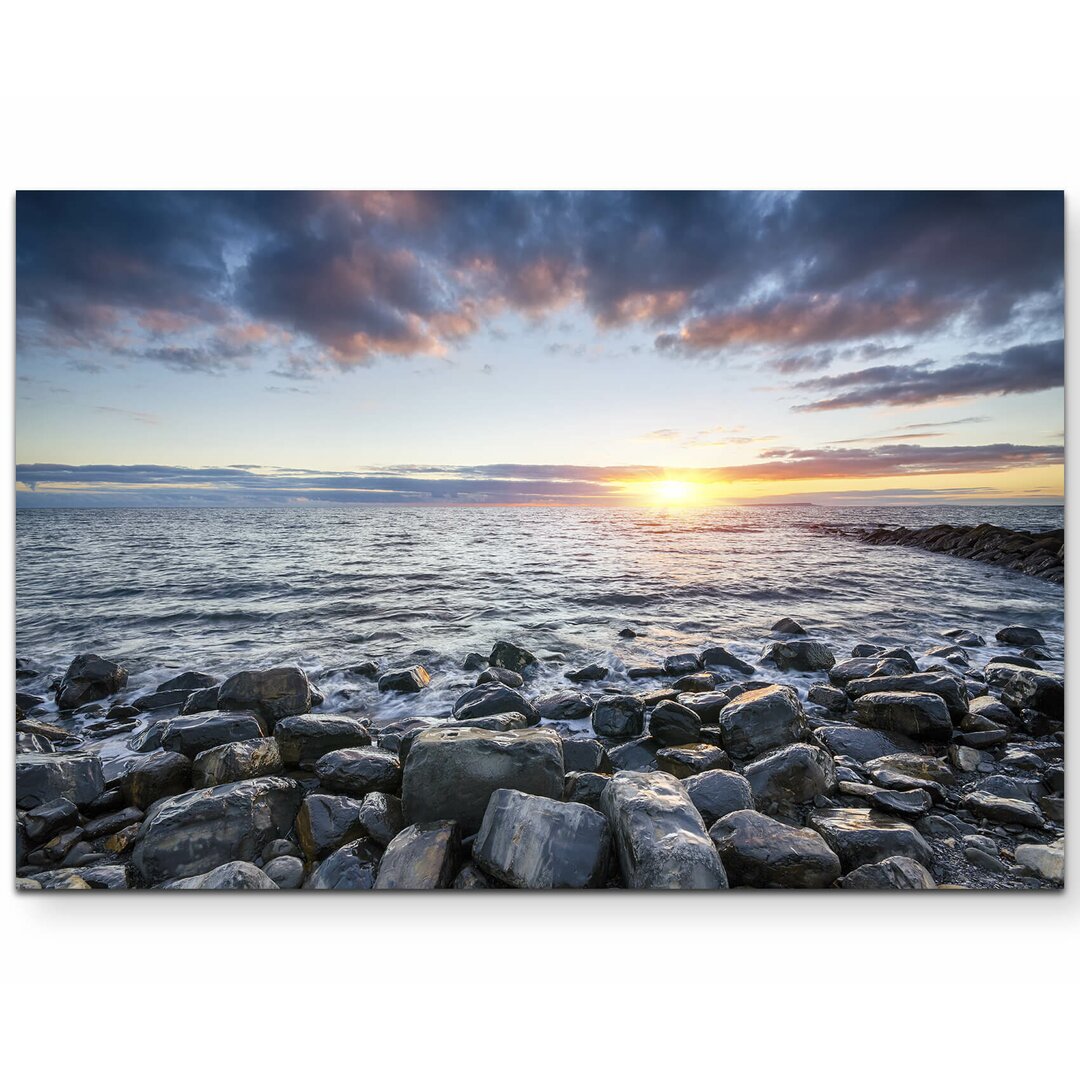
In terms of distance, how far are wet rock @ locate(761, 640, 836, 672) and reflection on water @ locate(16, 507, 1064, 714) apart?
0.70ft

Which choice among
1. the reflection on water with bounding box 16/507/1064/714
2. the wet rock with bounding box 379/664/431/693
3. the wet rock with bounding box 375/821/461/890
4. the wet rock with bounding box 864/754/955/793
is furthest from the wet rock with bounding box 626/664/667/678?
the wet rock with bounding box 375/821/461/890

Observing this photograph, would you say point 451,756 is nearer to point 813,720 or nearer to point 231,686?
point 231,686

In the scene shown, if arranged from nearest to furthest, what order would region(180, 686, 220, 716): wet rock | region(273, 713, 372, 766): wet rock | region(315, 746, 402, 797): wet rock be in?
region(315, 746, 402, 797): wet rock
region(273, 713, 372, 766): wet rock
region(180, 686, 220, 716): wet rock

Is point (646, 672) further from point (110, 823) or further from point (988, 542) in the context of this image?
point (110, 823)

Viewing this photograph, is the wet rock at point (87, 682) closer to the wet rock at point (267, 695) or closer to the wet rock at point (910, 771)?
the wet rock at point (267, 695)

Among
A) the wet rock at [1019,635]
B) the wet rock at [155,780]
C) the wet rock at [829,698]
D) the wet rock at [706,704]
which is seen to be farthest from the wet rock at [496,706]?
the wet rock at [1019,635]

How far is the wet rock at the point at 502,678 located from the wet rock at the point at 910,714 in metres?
2.34

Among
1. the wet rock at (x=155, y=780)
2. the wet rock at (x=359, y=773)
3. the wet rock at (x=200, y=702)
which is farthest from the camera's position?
the wet rock at (x=200, y=702)

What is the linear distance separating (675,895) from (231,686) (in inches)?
113

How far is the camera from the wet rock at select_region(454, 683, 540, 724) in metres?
3.10

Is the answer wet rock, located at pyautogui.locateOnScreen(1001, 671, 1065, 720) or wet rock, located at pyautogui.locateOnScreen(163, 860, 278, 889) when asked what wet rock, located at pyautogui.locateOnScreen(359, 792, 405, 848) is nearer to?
wet rock, located at pyautogui.locateOnScreen(163, 860, 278, 889)

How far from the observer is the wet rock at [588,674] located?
3.77 metres
